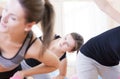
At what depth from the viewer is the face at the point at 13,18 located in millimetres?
1085

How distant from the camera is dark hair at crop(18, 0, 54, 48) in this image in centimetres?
112

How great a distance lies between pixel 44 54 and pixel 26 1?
0.23 m

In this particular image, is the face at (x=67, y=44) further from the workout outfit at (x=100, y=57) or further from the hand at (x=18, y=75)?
the hand at (x=18, y=75)

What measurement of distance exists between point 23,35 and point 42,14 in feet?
0.37

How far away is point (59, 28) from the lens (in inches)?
127

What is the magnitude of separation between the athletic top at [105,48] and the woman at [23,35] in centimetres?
23

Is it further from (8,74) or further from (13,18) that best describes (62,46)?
(13,18)

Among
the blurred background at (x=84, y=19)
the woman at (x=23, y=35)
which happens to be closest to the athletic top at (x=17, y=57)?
the woman at (x=23, y=35)

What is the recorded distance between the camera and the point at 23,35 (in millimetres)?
1190

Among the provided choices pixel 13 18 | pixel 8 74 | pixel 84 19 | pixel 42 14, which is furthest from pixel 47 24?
pixel 84 19

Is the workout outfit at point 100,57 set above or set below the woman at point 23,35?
below

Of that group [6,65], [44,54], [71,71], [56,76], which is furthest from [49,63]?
[71,71]

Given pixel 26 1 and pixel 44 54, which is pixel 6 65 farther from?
pixel 26 1

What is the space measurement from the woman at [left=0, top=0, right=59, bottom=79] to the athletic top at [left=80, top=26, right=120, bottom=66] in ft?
0.75
